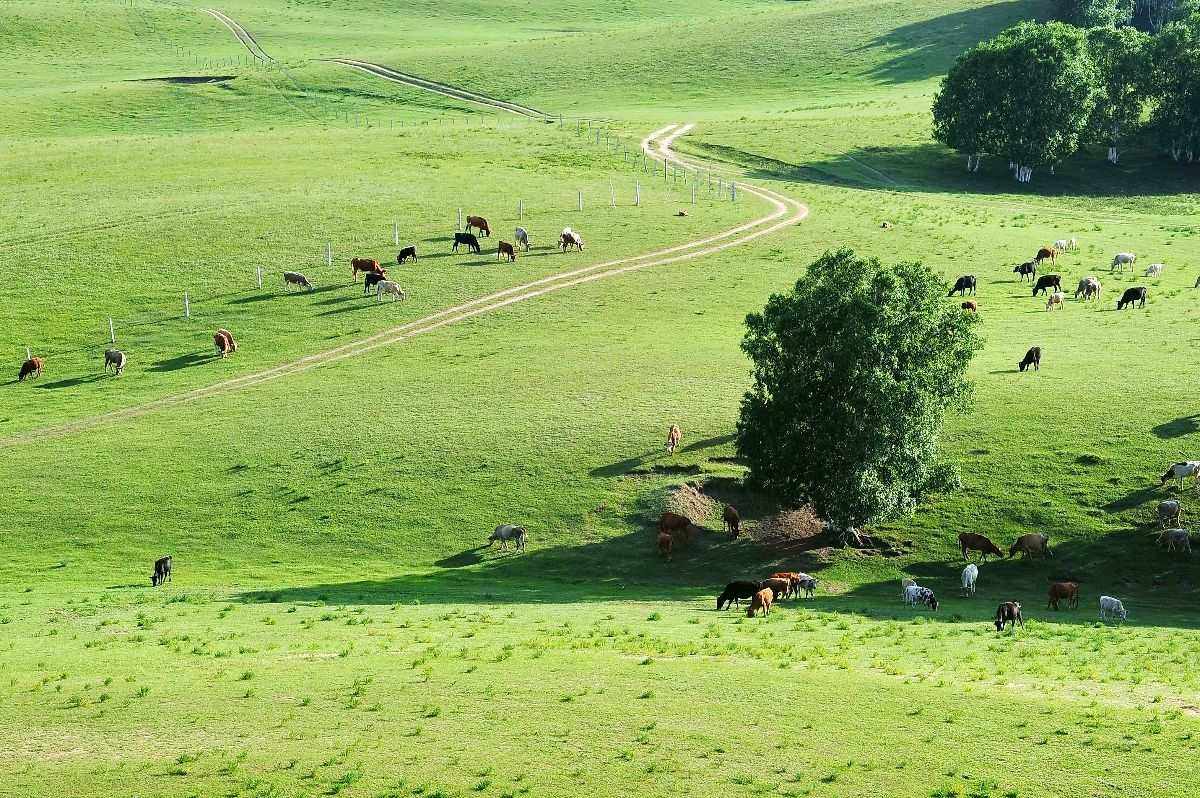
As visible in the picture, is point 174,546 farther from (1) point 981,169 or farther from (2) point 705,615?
(1) point 981,169

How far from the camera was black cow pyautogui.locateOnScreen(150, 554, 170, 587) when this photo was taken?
4288 centimetres

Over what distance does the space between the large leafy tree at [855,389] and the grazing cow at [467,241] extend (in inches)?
1416

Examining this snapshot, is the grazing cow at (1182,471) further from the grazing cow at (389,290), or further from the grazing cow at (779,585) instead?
the grazing cow at (389,290)

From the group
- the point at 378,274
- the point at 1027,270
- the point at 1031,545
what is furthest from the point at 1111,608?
the point at 378,274

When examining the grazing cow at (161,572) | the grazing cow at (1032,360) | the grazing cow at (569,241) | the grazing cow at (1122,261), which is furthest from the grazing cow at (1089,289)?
the grazing cow at (161,572)

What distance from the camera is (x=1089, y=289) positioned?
74.6 meters

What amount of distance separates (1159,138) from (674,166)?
55.8 meters

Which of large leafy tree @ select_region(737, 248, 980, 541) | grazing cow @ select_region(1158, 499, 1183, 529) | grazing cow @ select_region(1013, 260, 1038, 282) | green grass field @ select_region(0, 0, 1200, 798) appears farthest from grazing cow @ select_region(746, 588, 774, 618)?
grazing cow @ select_region(1013, 260, 1038, 282)

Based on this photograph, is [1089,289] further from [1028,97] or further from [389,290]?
[1028,97]

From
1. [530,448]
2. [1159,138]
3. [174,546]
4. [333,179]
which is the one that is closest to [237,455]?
[174,546]

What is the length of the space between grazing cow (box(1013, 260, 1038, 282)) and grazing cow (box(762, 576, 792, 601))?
44.0 metres

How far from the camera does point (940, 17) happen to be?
185 metres

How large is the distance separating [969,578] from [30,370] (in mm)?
47833

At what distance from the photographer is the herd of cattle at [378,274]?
2522 inches
